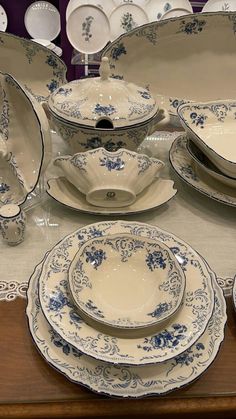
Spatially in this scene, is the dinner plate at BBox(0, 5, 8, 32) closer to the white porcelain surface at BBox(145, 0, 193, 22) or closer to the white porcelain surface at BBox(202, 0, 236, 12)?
the white porcelain surface at BBox(145, 0, 193, 22)

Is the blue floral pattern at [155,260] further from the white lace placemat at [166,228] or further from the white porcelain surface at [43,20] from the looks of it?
the white porcelain surface at [43,20]

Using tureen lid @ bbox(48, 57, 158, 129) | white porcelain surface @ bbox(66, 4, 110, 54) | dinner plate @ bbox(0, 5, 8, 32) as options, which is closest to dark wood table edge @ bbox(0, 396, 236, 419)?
tureen lid @ bbox(48, 57, 158, 129)

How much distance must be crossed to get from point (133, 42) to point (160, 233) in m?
0.47

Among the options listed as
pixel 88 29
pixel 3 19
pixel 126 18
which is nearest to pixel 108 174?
pixel 88 29

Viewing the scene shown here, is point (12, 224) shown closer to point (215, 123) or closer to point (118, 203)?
point (118, 203)

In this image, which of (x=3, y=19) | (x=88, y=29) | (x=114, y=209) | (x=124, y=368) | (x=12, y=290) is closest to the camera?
(x=124, y=368)

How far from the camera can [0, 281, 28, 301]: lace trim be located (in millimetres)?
578

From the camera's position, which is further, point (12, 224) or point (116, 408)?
point (12, 224)

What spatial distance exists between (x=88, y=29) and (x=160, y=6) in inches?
13.2

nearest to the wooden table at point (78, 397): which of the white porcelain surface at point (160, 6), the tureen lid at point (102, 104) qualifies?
the tureen lid at point (102, 104)

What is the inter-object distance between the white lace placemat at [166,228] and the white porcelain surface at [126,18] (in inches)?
28.9

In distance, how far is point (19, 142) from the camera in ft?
2.40

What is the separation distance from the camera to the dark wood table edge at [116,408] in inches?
18.7

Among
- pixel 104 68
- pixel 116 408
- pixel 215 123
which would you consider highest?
pixel 104 68
